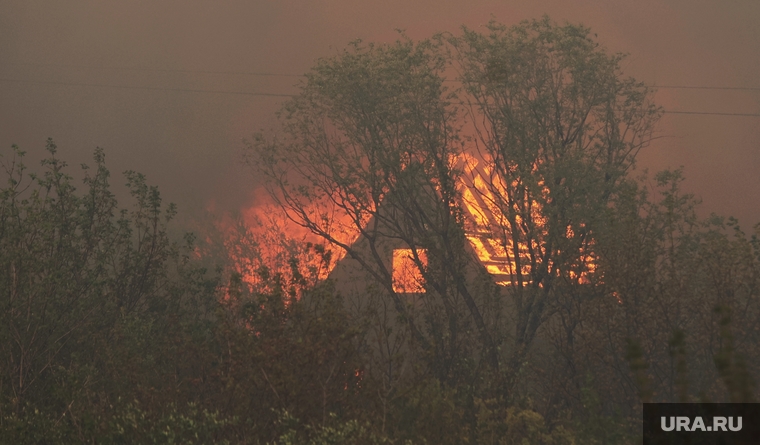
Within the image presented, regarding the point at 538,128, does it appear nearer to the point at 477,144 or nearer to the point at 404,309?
the point at 477,144

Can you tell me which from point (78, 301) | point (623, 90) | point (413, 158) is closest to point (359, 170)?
point (413, 158)

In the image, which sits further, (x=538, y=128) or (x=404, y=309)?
Result: (x=538, y=128)

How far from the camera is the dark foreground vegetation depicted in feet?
26.4

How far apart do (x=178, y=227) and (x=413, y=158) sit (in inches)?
473

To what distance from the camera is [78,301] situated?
35.9 feet

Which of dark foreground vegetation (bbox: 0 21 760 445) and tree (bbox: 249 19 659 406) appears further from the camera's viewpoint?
tree (bbox: 249 19 659 406)

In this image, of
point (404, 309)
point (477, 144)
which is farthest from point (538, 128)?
point (404, 309)

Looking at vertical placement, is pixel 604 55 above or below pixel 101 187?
above

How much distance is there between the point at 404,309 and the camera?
12.9 metres

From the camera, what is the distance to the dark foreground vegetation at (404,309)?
8.05 metres

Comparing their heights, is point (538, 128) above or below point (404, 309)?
above

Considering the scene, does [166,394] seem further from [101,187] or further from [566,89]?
[566,89]

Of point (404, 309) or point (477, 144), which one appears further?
point (477, 144)

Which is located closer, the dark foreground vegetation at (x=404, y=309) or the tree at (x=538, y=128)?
the dark foreground vegetation at (x=404, y=309)
